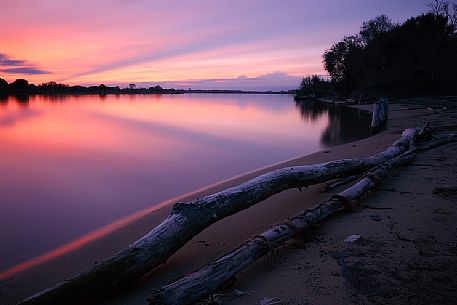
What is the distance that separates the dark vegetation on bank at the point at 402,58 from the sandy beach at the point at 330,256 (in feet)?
122

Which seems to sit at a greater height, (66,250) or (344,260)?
(344,260)

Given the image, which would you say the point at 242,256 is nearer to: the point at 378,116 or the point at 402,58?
the point at 378,116

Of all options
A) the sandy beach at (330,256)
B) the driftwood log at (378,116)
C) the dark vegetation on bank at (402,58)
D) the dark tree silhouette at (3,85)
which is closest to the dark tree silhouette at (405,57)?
the dark vegetation on bank at (402,58)

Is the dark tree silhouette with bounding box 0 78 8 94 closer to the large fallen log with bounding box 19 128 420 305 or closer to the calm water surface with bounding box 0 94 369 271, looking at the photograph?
the calm water surface with bounding box 0 94 369 271

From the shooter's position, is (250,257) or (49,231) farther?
(49,231)

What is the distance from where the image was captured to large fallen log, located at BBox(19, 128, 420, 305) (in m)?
2.73

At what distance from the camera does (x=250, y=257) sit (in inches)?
120

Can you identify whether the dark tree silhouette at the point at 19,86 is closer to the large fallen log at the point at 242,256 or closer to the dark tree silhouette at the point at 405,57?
the dark tree silhouette at the point at 405,57

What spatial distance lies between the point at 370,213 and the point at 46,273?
393 centimetres

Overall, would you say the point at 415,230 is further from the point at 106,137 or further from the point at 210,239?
the point at 106,137

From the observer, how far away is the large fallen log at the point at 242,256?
241 cm

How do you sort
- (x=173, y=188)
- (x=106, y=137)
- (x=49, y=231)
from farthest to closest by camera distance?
1. (x=106, y=137)
2. (x=173, y=188)
3. (x=49, y=231)

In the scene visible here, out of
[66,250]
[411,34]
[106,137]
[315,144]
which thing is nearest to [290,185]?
[66,250]

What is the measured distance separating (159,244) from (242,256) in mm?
793
